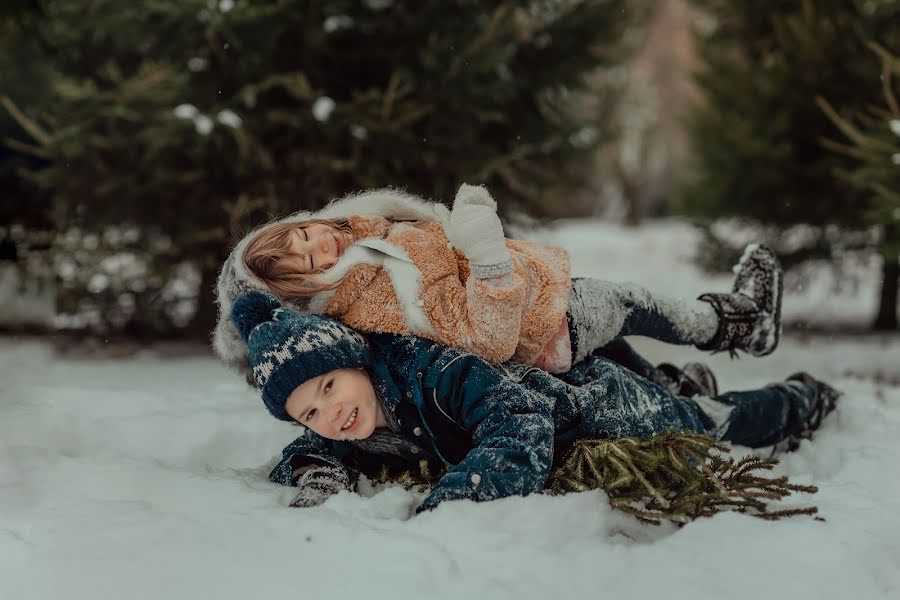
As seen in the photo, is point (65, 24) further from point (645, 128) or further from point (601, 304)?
point (645, 128)

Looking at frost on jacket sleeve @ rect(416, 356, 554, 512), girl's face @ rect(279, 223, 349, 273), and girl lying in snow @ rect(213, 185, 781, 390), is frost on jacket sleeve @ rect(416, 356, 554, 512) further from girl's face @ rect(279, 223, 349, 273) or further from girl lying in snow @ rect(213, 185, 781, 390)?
girl's face @ rect(279, 223, 349, 273)

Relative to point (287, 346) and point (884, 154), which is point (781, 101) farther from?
point (287, 346)

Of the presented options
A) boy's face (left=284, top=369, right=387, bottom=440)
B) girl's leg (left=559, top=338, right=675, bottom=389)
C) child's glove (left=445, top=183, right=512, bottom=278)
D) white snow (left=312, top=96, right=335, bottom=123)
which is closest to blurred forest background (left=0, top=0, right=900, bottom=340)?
white snow (left=312, top=96, right=335, bottom=123)

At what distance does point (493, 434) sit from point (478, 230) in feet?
1.74

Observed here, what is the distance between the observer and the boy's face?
2.05 meters

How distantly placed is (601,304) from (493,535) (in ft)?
3.06

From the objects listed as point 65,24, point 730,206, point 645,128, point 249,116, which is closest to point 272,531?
point 249,116

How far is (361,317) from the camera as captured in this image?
222cm

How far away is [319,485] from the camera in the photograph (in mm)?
2227

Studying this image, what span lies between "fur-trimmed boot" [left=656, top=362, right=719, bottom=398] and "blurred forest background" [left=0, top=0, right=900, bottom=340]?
5.34ft

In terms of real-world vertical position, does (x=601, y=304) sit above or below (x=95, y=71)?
below

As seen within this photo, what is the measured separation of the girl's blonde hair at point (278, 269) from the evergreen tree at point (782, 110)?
188 inches

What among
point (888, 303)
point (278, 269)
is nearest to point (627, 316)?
point (278, 269)

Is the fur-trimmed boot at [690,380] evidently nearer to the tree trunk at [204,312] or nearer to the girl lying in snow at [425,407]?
the girl lying in snow at [425,407]
